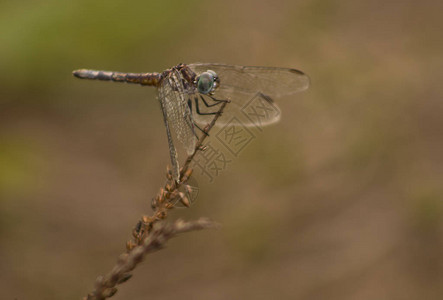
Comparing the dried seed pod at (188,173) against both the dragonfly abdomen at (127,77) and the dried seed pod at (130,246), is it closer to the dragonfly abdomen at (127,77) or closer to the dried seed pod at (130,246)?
the dried seed pod at (130,246)

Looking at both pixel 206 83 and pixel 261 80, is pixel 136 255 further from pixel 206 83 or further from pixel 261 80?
pixel 261 80

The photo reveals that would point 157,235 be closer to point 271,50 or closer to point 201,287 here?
point 201,287

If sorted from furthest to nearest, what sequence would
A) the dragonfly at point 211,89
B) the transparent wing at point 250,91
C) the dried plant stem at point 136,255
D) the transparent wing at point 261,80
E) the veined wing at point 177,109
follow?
the transparent wing at point 261,80, the transparent wing at point 250,91, the dragonfly at point 211,89, the veined wing at point 177,109, the dried plant stem at point 136,255

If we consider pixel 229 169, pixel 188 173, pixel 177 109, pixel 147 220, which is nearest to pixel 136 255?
pixel 147 220

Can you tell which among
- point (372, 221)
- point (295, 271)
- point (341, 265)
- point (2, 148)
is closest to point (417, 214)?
point (372, 221)

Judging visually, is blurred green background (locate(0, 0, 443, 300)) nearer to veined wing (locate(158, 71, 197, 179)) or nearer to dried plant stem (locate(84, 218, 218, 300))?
veined wing (locate(158, 71, 197, 179))

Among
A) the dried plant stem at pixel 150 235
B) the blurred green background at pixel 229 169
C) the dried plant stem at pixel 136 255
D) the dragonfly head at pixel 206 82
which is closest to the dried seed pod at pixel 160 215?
the dried plant stem at pixel 150 235
